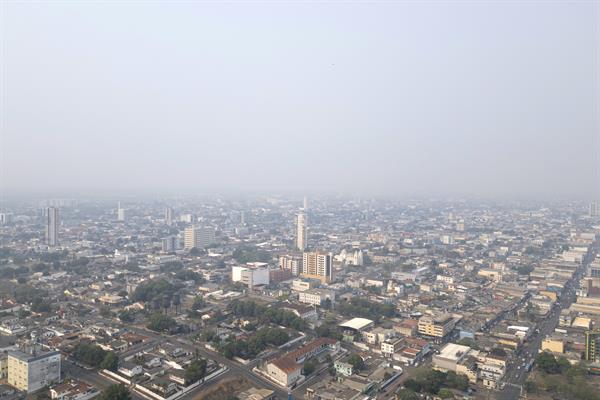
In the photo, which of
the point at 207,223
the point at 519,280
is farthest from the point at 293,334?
the point at 207,223

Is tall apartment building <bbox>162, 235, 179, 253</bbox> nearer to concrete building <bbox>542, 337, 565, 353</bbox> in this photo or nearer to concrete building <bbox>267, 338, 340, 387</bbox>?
concrete building <bbox>267, 338, 340, 387</bbox>

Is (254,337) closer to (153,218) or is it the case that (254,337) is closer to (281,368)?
(281,368)

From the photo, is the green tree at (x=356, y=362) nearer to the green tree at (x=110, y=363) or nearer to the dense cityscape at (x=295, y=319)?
the dense cityscape at (x=295, y=319)

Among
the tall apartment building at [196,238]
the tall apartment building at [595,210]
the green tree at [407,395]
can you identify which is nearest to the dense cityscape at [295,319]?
the tall apartment building at [196,238]

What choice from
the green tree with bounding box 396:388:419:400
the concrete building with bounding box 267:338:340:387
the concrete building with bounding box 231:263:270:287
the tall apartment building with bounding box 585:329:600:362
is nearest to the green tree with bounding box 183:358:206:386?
the concrete building with bounding box 267:338:340:387

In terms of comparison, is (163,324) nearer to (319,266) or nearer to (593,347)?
(319,266)
